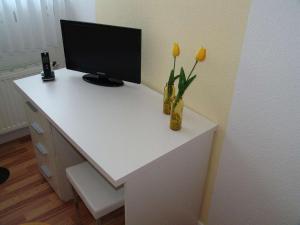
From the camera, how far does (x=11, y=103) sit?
2205 millimetres

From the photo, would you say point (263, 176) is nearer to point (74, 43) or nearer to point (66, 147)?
point (66, 147)

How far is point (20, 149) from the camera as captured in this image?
92.2 inches

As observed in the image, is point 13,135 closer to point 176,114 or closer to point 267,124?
point 176,114

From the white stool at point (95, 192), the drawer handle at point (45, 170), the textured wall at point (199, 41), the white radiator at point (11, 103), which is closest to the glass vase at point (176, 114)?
the textured wall at point (199, 41)

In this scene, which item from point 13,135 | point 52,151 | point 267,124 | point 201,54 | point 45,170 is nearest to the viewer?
point 267,124

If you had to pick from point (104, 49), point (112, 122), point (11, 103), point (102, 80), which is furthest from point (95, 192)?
point (11, 103)

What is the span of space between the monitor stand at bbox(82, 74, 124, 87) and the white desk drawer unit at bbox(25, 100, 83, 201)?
15.7 inches

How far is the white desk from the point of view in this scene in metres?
1.10

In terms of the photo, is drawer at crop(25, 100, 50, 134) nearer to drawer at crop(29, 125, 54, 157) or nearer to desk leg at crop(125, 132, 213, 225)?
drawer at crop(29, 125, 54, 157)

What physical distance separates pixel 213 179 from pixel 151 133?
20.5 inches

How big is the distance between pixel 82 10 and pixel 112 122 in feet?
4.15

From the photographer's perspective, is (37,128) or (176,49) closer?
(176,49)

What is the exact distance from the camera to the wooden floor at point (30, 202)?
68.4 inches

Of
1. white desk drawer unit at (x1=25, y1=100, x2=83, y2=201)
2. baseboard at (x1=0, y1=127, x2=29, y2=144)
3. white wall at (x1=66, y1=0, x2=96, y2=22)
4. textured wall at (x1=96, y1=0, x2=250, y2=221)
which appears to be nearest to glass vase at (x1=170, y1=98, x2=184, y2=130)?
textured wall at (x1=96, y1=0, x2=250, y2=221)
